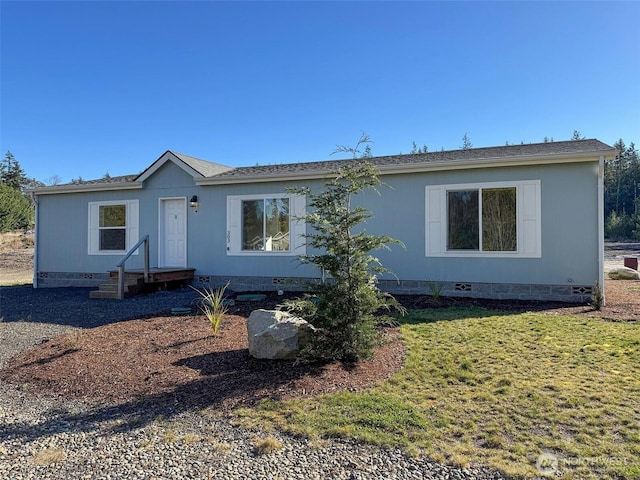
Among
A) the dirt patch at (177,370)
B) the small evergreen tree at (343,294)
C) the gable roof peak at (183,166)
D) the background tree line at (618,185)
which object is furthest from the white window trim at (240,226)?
the background tree line at (618,185)

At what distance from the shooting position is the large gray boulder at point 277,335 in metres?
4.66

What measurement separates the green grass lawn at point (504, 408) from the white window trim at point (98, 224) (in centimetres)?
956

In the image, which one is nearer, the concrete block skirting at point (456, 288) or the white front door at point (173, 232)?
the concrete block skirting at point (456, 288)

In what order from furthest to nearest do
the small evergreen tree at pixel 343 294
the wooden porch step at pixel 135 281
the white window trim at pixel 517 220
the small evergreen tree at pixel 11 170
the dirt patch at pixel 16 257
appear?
the small evergreen tree at pixel 11 170 < the dirt patch at pixel 16 257 < the wooden porch step at pixel 135 281 < the white window trim at pixel 517 220 < the small evergreen tree at pixel 343 294

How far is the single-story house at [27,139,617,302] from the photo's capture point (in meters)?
8.21

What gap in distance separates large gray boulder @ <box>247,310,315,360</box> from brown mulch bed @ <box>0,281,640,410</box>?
134mm

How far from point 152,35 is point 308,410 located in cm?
1171

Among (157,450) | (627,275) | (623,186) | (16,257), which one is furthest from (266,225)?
(623,186)

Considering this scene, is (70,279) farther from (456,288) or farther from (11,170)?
(11,170)

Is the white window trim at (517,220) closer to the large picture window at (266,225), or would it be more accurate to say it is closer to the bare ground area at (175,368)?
the bare ground area at (175,368)

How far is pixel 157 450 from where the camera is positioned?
290cm

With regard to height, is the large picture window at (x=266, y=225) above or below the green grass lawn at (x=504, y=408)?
above

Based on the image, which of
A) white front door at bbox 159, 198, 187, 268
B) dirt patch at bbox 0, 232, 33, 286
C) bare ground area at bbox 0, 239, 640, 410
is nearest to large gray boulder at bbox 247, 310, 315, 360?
bare ground area at bbox 0, 239, 640, 410

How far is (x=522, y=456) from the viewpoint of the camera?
8.76ft
